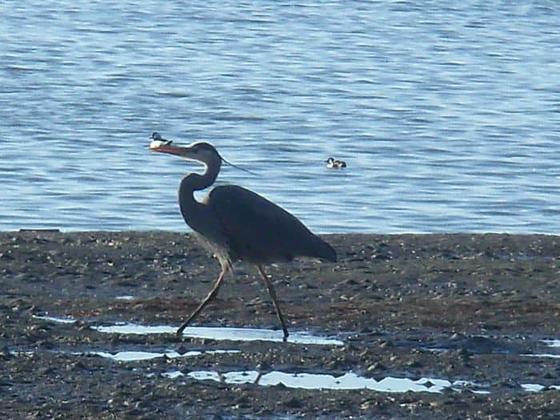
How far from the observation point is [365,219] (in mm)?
16703

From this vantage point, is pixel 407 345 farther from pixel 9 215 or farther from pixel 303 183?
pixel 303 183

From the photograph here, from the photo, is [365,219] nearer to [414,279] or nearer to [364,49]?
[414,279]

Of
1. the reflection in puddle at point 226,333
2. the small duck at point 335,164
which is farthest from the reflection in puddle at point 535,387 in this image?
the small duck at point 335,164

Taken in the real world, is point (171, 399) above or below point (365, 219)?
above

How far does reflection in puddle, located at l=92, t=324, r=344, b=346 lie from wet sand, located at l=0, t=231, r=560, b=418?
0.09 m

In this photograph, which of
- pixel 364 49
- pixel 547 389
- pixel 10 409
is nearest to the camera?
pixel 10 409

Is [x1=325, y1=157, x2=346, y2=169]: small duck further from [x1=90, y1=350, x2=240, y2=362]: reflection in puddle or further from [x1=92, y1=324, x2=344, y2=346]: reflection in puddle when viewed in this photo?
[x1=90, y1=350, x2=240, y2=362]: reflection in puddle

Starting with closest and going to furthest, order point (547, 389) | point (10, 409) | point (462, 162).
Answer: point (10, 409) < point (547, 389) < point (462, 162)

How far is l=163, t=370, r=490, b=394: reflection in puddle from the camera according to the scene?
909cm

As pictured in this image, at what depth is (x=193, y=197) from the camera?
10.8 meters

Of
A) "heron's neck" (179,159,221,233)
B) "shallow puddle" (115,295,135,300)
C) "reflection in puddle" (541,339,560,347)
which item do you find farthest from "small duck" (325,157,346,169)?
"reflection in puddle" (541,339,560,347)

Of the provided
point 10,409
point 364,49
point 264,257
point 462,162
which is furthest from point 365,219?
point 364,49

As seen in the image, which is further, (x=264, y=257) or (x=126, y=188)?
(x=126, y=188)

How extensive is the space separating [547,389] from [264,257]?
89.6 inches
